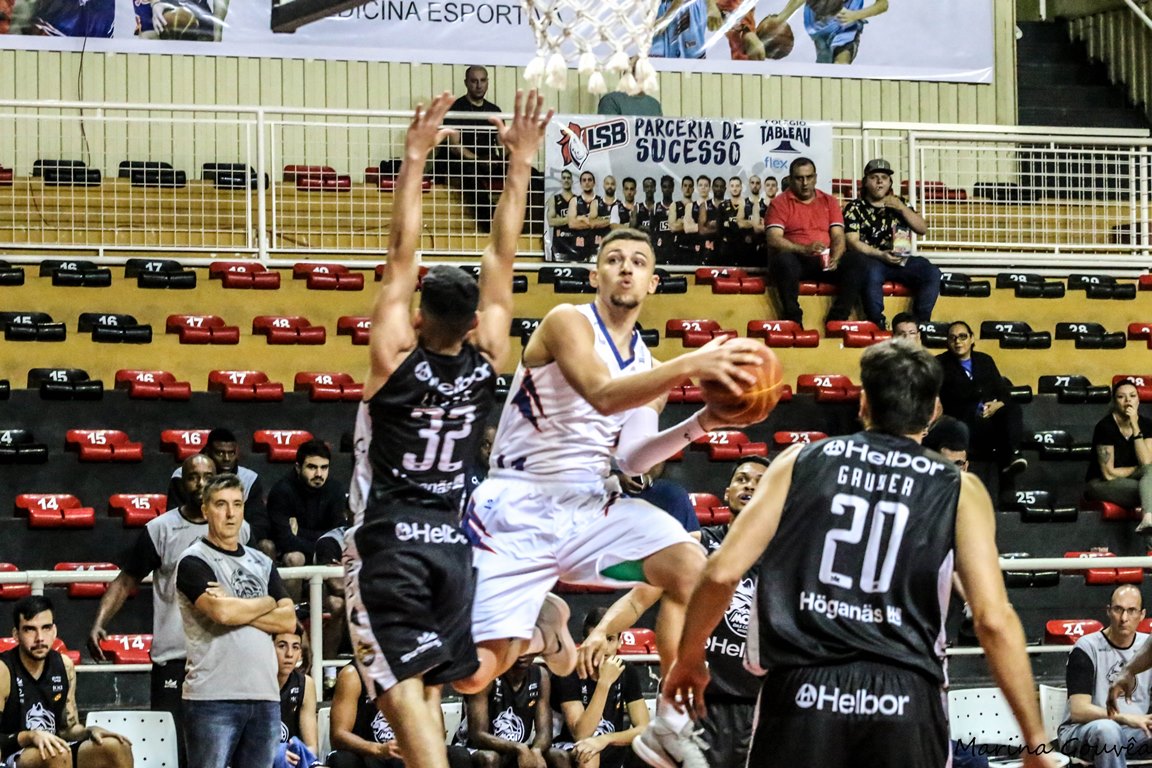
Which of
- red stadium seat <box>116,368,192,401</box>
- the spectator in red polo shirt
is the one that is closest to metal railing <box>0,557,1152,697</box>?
red stadium seat <box>116,368,192,401</box>

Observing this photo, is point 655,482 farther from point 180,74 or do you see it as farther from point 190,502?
point 180,74

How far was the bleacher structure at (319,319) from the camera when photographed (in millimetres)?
11867

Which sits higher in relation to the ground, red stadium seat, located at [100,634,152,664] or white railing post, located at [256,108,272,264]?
white railing post, located at [256,108,272,264]

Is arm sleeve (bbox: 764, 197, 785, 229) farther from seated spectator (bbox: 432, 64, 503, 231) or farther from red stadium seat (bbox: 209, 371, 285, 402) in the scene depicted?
red stadium seat (bbox: 209, 371, 285, 402)

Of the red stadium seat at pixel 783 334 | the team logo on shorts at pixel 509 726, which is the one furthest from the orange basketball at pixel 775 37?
the team logo on shorts at pixel 509 726

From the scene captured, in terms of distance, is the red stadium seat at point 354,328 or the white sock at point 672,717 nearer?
the white sock at point 672,717

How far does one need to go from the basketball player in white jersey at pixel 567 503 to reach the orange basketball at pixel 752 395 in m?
0.43

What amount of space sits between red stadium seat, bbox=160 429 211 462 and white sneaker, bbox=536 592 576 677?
6303mm

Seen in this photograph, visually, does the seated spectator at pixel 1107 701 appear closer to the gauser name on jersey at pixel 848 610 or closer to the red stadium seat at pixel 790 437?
the red stadium seat at pixel 790 437

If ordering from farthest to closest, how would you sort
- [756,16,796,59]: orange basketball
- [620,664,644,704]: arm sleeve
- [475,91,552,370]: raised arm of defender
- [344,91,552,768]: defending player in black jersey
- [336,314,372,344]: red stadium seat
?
[756,16,796,59]: orange basketball < [336,314,372,344]: red stadium seat < [620,664,644,704]: arm sleeve < [475,91,552,370]: raised arm of defender < [344,91,552,768]: defending player in black jersey

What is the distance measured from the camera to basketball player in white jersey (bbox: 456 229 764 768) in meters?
5.87

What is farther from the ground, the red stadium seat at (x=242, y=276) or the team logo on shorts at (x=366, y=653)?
the red stadium seat at (x=242, y=276)

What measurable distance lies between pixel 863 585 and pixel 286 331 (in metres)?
9.20

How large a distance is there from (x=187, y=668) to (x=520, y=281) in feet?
20.1
